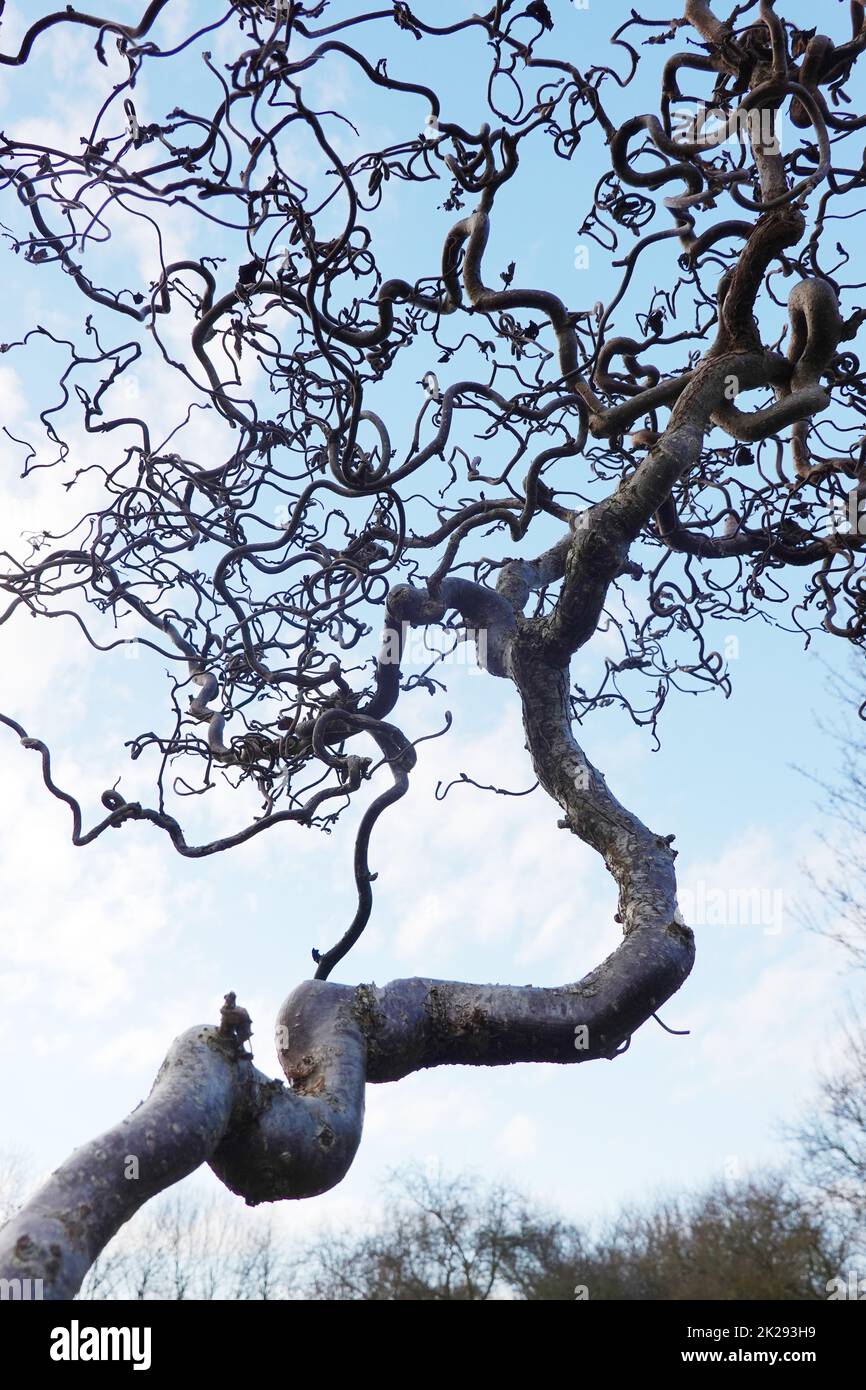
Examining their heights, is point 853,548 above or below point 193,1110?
above

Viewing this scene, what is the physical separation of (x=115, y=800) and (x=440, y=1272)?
19.7 m

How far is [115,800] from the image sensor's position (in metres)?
2.84

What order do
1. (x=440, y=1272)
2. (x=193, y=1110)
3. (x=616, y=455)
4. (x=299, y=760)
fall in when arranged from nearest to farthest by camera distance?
1. (x=193, y=1110)
2. (x=299, y=760)
3. (x=616, y=455)
4. (x=440, y=1272)

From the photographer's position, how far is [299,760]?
339 cm

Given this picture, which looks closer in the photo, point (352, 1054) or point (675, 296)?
point (352, 1054)

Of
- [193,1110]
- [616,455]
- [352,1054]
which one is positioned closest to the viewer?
[193,1110]

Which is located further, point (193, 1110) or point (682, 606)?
point (682, 606)

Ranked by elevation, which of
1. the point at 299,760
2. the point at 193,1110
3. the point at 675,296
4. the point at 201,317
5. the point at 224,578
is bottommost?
the point at 193,1110
